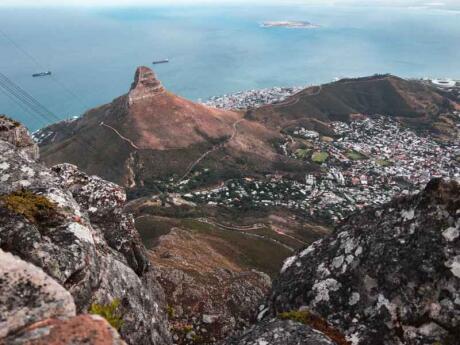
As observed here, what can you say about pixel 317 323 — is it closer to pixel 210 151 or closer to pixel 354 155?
pixel 210 151

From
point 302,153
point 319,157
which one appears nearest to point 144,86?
point 302,153

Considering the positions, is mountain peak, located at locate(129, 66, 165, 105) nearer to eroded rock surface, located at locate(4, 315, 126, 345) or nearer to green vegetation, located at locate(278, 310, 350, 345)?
green vegetation, located at locate(278, 310, 350, 345)

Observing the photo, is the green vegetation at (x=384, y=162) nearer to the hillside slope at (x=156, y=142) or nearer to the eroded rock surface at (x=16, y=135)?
the hillside slope at (x=156, y=142)

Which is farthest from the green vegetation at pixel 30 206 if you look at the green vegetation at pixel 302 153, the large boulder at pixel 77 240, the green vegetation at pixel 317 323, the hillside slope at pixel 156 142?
the green vegetation at pixel 302 153

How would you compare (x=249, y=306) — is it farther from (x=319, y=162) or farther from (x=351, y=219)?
(x=319, y=162)

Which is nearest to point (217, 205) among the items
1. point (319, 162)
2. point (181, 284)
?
point (319, 162)


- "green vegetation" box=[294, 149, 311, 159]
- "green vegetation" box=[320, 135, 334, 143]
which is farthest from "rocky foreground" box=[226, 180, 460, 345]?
"green vegetation" box=[320, 135, 334, 143]

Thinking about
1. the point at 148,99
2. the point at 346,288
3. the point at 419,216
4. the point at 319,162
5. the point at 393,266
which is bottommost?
the point at 319,162
